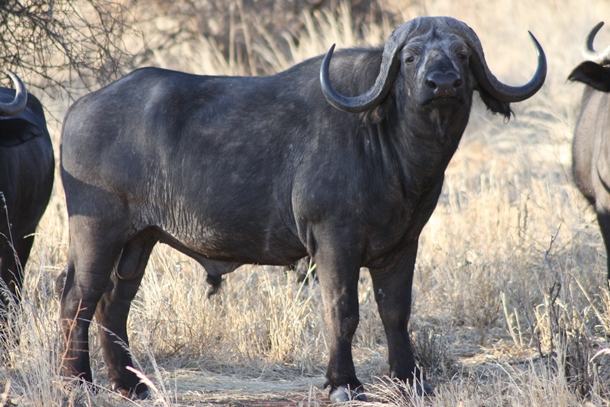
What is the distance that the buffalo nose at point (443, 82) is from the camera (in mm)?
4023

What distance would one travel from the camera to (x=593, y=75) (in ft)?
18.5

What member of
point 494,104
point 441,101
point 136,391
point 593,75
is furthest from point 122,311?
point 593,75

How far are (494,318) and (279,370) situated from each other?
1855 mm

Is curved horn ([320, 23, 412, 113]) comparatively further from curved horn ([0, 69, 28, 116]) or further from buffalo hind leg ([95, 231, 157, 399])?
curved horn ([0, 69, 28, 116])

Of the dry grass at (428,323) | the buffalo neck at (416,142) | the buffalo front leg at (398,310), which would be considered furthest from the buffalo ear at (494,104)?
the buffalo front leg at (398,310)

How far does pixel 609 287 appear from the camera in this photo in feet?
19.1

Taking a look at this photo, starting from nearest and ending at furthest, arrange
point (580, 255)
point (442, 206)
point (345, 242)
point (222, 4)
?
point (345, 242), point (580, 255), point (442, 206), point (222, 4)

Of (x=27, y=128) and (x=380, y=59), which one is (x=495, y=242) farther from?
(x=27, y=128)

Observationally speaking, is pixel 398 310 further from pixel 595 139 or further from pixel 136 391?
pixel 595 139

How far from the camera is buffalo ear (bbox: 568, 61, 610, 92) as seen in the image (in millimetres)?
5543

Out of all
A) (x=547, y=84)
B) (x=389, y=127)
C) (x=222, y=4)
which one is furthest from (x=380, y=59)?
(x=222, y=4)

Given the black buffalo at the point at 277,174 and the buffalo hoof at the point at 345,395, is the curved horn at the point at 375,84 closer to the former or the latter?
the black buffalo at the point at 277,174

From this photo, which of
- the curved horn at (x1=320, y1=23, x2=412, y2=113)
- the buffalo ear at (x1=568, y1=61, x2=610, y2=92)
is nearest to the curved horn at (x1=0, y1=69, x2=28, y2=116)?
the curved horn at (x1=320, y1=23, x2=412, y2=113)

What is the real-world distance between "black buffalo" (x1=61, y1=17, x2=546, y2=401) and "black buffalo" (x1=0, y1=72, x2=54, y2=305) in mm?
696
